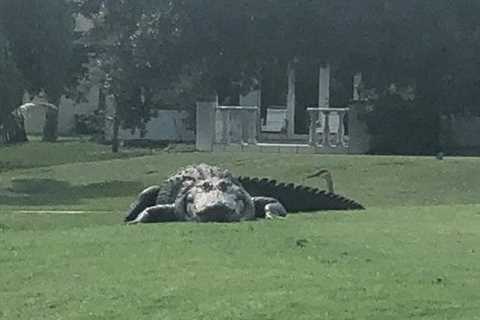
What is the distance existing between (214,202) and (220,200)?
101 mm

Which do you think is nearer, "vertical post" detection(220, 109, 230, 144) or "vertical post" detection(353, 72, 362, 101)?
"vertical post" detection(220, 109, 230, 144)

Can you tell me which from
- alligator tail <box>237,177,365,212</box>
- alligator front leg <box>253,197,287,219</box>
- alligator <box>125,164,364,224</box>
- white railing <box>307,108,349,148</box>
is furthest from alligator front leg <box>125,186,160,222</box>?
white railing <box>307,108,349,148</box>

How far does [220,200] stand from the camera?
1720 centimetres

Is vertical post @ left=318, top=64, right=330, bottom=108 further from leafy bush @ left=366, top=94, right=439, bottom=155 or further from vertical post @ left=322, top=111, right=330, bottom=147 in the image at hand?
vertical post @ left=322, top=111, right=330, bottom=147

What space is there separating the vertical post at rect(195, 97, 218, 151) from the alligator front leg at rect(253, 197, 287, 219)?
2348cm

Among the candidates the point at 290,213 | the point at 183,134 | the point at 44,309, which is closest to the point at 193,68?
the point at 183,134

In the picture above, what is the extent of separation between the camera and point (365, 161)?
31641mm

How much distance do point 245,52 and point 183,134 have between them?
625 inches

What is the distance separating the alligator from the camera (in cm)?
1728

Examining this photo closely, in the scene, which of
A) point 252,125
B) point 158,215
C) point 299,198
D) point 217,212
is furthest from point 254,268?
point 252,125

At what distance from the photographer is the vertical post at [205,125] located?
43.2 m

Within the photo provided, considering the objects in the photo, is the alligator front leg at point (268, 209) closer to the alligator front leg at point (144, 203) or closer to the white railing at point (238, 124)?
the alligator front leg at point (144, 203)

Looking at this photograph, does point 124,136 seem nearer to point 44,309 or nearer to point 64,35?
point 64,35

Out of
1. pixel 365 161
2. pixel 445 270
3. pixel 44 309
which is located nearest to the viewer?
pixel 44 309
